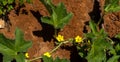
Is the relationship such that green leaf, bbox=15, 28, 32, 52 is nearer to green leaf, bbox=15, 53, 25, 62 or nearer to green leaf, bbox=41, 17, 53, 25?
green leaf, bbox=15, 53, 25, 62

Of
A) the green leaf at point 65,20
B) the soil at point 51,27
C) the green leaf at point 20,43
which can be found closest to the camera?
the green leaf at point 20,43

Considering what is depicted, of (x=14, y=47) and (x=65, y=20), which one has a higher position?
(x=65, y=20)

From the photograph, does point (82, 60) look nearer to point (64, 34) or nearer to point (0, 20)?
point (64, 34)

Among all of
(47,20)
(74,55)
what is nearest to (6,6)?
(47,20)

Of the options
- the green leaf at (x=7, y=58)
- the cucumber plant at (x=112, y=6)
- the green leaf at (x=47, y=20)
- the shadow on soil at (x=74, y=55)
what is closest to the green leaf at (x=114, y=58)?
the shadow on soil at (x=74, y=55)

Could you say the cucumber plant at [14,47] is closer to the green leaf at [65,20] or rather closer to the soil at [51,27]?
the soil at [51,27]

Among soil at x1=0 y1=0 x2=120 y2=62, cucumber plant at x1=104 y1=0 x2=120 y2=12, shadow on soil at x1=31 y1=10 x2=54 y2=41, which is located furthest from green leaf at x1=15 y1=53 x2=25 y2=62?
cucumber plant at x1=104 y1=0 x2=120 y2=12

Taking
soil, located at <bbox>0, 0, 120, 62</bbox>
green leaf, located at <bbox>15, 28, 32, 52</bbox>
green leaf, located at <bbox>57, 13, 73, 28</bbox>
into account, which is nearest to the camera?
green leaf, located at <bbox>15, 28, 32, 52</bbox>

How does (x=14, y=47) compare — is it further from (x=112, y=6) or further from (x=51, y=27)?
(x=112, y=6)

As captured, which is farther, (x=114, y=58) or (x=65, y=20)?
(x=65, y=20)
